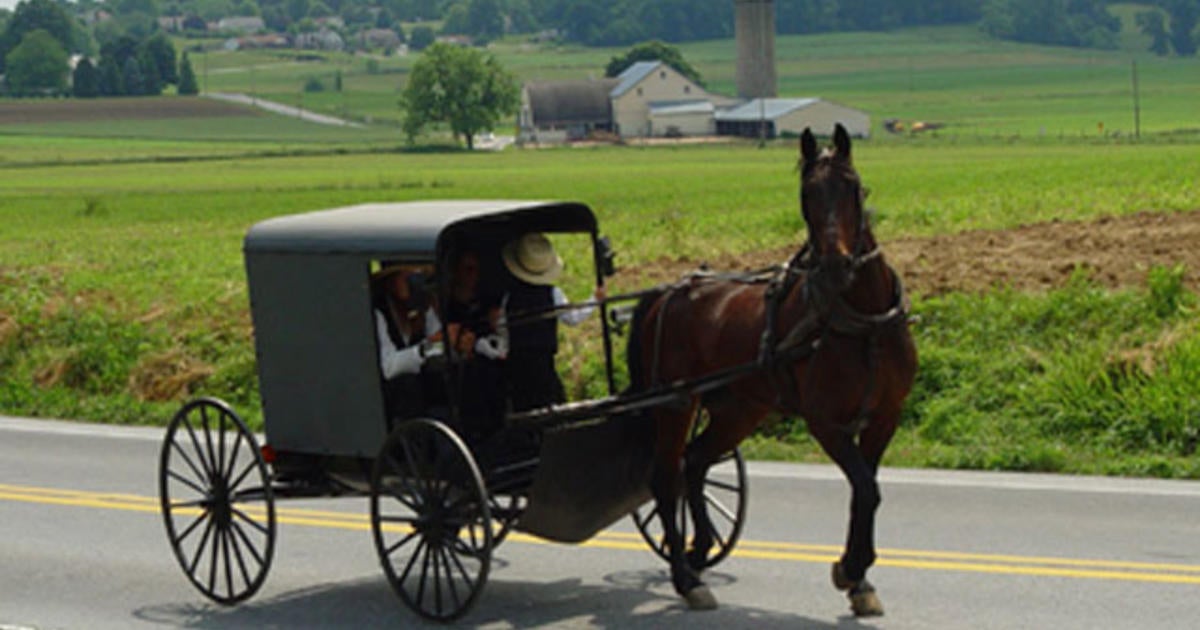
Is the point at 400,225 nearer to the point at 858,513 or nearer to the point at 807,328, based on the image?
the point at 807,328

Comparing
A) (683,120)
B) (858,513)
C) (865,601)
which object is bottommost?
(683,120)

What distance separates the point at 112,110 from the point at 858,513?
540ft

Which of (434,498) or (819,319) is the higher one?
(819,319)

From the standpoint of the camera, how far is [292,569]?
1170 centimetres

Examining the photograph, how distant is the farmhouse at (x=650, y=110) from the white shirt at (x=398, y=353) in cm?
12914

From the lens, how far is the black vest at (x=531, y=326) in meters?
10.9

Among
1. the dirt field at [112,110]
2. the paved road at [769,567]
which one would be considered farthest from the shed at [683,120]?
the paved road at [769,567]

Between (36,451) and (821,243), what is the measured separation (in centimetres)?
1109

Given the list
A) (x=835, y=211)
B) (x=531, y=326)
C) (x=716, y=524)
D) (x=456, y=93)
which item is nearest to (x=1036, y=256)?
(x=716, y=524)

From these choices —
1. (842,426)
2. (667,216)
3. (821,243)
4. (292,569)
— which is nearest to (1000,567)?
(842,426)

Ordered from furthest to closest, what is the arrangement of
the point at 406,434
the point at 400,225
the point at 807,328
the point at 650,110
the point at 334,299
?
the point at 650,110 < the point at 334,299 < the point at 400,225 < the point at 406,434 < the point at 807,328

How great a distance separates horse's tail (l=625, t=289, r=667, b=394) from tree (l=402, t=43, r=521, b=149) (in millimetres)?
124561

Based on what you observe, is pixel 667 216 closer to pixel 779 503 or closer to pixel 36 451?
pixel 36 451

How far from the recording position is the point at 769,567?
10.9 m
